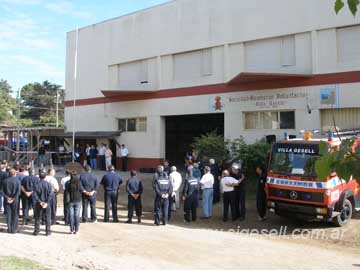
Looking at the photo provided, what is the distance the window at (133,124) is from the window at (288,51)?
9.67 meters

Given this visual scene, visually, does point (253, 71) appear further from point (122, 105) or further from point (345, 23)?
point (122, 105)

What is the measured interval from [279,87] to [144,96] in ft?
29.6

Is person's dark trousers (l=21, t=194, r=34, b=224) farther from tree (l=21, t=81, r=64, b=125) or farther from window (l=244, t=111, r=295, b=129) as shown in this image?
tree (l=21, t=81, r=64, b=125)

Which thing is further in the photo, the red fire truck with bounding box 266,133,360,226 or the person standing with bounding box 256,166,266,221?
the person standing with bounding box 256,166,266,221

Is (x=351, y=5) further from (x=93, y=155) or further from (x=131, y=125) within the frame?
(x=93, y=155)

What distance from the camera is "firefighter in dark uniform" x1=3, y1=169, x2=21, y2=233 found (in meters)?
12.1

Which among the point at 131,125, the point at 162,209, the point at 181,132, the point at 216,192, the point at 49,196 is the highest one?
the point at 131,125

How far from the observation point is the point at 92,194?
1326cm

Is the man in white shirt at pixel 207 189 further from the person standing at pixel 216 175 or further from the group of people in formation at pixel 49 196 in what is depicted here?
the group of people in formation at pixel 49 196

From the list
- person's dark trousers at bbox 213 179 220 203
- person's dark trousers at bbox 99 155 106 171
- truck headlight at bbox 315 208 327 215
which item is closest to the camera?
truck headlight at bbox 315 208 327 215

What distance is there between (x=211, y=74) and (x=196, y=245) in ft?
45.9

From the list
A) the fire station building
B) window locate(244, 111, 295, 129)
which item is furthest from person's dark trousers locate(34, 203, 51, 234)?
window locate(244, 111, 295, 129)

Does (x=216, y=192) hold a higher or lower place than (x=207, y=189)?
lower

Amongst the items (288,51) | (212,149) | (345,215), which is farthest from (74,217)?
(288,51)
